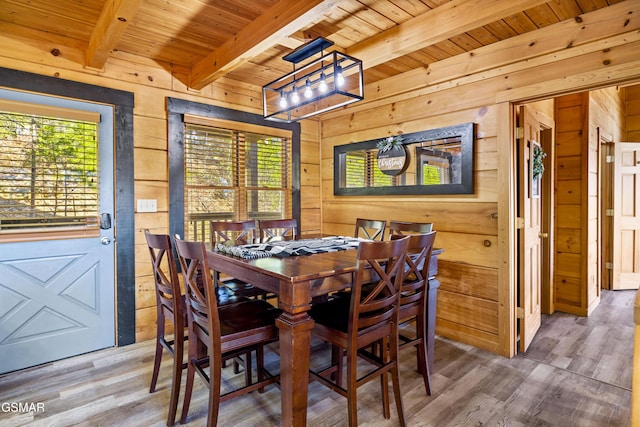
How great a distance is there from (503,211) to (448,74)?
1.28m

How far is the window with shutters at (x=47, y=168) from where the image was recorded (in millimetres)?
2473

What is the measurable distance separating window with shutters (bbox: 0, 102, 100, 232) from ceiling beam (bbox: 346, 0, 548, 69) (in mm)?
2250

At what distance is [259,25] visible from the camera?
2.36 metres

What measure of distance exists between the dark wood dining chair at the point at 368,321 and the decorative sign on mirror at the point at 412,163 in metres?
1.48

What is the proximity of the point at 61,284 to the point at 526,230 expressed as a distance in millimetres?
A: 3679

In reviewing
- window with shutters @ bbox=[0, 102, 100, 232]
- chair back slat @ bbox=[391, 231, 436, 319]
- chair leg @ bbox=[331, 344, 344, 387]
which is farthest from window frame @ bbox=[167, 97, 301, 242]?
chair back slat @ bbox=[391, 231, 436, 319]

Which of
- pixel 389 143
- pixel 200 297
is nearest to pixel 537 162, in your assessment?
pixel 389 143

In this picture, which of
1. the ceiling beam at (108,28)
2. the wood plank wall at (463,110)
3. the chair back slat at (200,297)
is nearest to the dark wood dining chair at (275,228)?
the wood plank wall at (463,110)

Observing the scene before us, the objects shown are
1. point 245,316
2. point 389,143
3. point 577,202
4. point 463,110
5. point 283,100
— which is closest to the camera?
point 245,316

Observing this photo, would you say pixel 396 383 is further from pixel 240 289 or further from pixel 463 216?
pixel 463 216

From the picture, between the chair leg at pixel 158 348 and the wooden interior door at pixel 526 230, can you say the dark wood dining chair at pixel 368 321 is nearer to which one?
the chair leg at pixel 158 348

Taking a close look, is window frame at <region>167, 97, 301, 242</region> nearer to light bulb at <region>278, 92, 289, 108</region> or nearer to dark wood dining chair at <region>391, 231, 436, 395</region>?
light bulb at <region>278, 92, 289, 108</region>

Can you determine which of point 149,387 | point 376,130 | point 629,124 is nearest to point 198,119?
point 376,130

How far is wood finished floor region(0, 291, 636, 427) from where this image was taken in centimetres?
198
